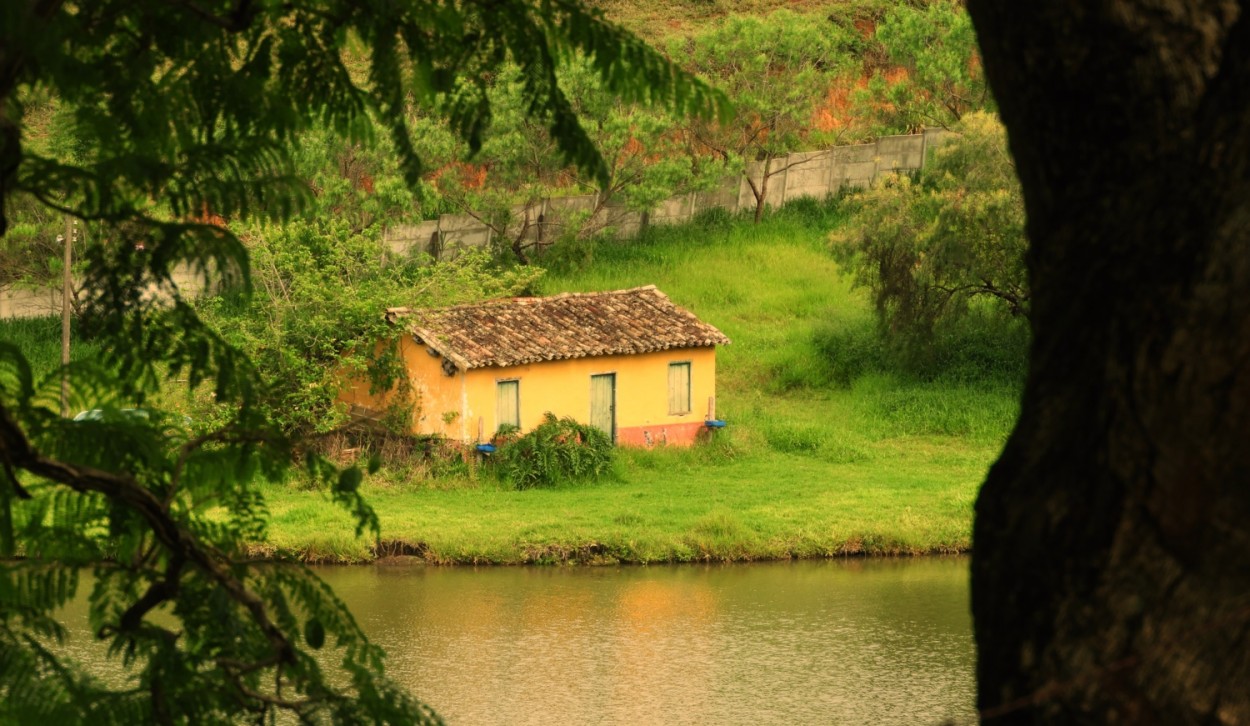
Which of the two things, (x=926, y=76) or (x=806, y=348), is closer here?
(x=806, y=348)

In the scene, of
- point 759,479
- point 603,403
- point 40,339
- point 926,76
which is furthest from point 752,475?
point 926,76

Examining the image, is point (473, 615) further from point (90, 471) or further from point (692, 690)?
point (90, 471)

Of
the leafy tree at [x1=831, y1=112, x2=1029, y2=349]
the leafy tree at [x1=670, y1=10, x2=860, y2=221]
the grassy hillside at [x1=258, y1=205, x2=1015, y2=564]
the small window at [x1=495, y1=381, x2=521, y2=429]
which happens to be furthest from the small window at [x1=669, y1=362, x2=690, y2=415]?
the leafy tree at [x1=670, y1=10, x2=860, y2=221]

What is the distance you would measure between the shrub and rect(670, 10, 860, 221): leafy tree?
12.3 metres

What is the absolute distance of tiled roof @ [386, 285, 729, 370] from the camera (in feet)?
72.5

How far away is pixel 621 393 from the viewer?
23.3 meters

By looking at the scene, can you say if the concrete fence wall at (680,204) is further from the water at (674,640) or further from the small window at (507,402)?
the water at (674,640)

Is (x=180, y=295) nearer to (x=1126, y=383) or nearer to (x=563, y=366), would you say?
(x=1126, y=383)

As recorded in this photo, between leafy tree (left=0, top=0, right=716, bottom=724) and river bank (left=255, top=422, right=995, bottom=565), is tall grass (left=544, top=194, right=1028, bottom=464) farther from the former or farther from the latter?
leafy tree (left=0, top=0, right=716, bottom=724)

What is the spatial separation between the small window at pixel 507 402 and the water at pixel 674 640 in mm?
3450

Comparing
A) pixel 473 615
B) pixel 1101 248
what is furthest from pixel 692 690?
pixel 1101 248

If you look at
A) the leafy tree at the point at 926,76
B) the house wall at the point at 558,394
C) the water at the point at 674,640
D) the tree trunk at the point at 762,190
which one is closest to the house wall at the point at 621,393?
the house wall at the point at 558,394

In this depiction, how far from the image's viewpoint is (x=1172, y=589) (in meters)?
2.33

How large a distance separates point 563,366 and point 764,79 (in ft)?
44.7
